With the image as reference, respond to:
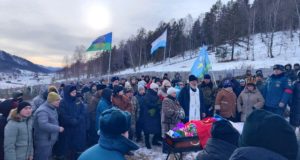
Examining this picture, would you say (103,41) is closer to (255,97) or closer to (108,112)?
(255,97)

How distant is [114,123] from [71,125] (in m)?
4.25

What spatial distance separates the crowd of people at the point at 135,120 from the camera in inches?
81.5

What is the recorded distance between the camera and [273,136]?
199cm

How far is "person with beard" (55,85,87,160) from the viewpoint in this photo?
6.52m

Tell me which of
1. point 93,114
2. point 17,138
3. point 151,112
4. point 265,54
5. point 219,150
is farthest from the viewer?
point 265,54

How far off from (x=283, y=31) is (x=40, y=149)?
4968 centimetres

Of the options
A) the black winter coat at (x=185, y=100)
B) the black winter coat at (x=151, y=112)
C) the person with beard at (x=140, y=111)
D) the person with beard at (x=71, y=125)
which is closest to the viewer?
the person with beard at (x=71, y=125)


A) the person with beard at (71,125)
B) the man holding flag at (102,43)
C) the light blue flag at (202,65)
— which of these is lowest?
the person with beard at (71,125)

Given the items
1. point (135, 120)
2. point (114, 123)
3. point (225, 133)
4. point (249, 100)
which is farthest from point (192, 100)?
point (114, 123)

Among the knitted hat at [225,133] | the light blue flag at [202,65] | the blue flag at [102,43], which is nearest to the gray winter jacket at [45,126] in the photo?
the knitted hat at [225,133]

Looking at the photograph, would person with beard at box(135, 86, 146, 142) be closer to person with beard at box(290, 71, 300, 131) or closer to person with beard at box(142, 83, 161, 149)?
person with beard at box(142, 83, 161, 149)

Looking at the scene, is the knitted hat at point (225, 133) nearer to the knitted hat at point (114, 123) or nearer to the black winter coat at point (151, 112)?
the knitted hat at point (114, 123)

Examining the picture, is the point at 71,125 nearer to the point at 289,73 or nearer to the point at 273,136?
the point at 273,136

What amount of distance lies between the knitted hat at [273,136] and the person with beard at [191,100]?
18.5 ft
